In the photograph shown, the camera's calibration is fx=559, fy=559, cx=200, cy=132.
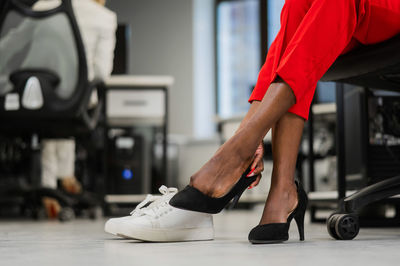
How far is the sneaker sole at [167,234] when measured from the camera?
1100 millimetres

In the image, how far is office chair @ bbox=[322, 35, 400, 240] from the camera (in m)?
1.20

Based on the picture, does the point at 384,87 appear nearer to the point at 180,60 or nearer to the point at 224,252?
the point at 224,252

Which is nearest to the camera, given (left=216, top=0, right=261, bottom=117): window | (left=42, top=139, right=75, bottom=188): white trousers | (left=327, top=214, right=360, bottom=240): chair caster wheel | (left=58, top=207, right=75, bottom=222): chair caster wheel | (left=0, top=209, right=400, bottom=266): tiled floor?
(left=0, top=209, right=400, bottom=266): tiled floor

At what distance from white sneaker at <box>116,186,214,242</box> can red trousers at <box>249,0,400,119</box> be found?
284 mm

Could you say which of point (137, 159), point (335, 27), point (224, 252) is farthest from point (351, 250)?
point (137, 159)

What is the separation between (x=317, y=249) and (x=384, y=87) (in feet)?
2.05

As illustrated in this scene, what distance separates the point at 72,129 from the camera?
2.52m

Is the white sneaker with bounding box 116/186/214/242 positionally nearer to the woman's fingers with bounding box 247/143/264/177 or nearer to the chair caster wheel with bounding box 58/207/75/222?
the woman's fingers with bounding box 247/143/264/177

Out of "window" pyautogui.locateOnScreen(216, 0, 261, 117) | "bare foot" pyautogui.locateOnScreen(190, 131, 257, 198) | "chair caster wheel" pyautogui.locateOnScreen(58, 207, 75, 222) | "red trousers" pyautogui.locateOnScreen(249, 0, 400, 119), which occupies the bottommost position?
"chair caster wheel" pyautogui.locateOnScreen(58, 207, 75, 222)

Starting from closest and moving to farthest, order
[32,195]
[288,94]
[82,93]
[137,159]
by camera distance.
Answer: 1. [288,94]
2. [82,93]
3. [32,195]
4. [137,159]

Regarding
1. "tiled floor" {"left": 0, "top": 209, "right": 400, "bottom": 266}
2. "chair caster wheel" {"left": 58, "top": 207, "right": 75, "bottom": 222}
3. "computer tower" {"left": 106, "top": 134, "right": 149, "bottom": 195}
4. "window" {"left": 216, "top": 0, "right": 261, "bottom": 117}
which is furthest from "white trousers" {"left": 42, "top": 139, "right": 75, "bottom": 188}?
"window" {"left": 216, "top": 0, "right": 261, "bottom": 117}

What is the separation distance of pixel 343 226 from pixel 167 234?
377 millimetres

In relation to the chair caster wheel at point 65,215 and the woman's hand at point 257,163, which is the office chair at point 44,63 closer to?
the chair caster wheel at point 65,215

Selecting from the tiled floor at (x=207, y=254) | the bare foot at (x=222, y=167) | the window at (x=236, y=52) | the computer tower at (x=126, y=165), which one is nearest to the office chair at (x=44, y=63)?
the computer tower at (x=126, y=165)
